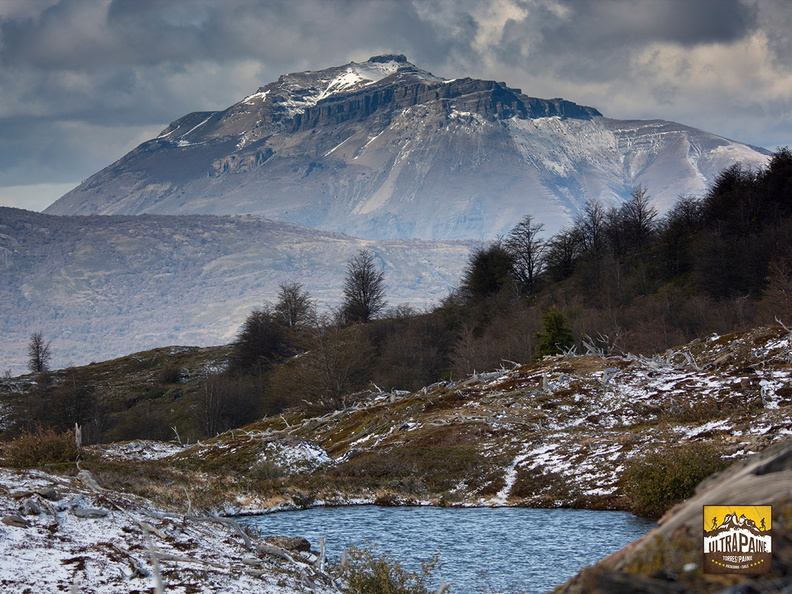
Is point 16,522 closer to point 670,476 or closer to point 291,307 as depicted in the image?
point 670,476

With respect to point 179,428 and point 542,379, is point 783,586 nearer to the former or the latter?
point 542,379

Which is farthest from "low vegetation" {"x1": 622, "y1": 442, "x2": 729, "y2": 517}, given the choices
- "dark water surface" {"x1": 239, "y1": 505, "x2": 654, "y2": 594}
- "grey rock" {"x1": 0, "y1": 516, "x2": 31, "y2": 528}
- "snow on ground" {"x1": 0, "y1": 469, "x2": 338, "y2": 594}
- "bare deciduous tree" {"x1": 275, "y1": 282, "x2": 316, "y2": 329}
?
"bare deciduous tree" {"x1": 275, "y1": 282, "x2": 316, "y2": 329}

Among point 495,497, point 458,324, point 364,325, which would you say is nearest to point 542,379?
point 495,497

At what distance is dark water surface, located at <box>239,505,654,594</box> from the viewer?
18.0m

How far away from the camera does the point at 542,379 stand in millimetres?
50312

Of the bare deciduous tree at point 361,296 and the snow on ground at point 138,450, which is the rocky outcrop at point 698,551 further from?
the bare deciduous tree at point 361,296

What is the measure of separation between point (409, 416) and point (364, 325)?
78.0 metres

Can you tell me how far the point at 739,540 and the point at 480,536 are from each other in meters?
19.1

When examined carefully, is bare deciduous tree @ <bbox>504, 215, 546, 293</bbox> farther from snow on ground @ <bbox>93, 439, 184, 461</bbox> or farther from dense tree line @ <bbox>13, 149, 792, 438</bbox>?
snow on ground @ <bbox>93, 439, 184, 461</bbox>

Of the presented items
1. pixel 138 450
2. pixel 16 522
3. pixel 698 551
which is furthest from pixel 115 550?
pixel 138 450

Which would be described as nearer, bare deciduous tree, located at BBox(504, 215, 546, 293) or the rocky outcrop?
the rocky outcrop

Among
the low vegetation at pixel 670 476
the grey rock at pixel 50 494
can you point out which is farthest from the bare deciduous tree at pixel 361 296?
the grey rock at pixel 50 494

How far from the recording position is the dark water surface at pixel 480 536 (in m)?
18.0

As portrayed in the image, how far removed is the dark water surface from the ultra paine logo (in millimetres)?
12225
